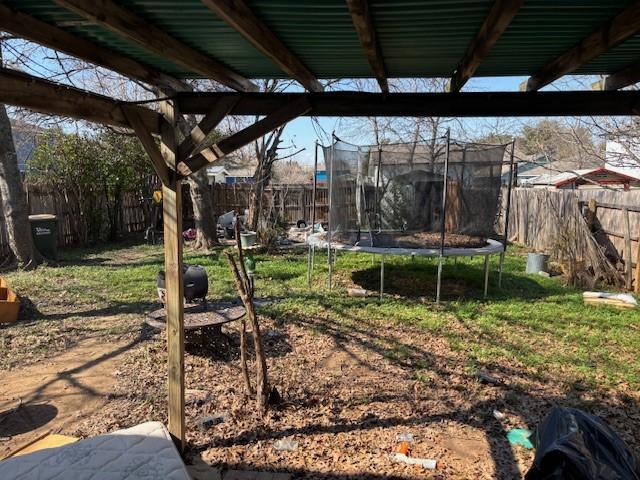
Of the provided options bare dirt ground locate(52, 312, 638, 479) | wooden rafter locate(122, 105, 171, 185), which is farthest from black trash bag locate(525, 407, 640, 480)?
wooden rafter locate(122, 105, 171, 185)

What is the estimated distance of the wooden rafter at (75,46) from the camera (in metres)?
2.19

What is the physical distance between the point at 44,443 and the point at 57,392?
1.08 m

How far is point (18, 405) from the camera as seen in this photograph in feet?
13.3

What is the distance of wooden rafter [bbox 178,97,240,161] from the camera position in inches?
126

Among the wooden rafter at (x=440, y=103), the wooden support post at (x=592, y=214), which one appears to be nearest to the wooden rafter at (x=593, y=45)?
the wooden rafter at (x=440, y=103)

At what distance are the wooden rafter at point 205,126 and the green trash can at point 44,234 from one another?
8.68 m

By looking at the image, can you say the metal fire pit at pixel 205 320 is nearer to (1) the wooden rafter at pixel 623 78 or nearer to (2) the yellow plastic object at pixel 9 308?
(2) the yellow plastic object at pixel 9 308

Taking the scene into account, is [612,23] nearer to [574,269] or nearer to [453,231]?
[453,231]

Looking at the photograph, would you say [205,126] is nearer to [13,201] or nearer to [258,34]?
[258,34]

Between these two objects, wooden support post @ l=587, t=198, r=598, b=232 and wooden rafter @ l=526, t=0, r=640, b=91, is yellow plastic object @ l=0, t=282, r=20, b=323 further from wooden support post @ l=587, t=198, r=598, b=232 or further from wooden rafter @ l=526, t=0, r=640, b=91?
wooden support post @ l=587, t=198, r=598, b=232

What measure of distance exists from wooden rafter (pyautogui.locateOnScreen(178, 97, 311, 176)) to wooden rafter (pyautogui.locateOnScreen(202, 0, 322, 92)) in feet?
0.67

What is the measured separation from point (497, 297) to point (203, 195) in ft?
25.9

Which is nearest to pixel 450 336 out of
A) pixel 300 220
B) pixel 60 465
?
pixel 60 465

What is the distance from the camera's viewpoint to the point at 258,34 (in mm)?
2309
